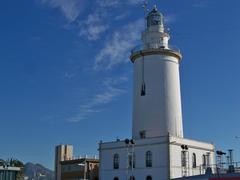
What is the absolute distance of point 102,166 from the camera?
5488 centimetres

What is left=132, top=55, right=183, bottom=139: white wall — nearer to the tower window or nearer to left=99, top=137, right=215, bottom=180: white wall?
the tower window

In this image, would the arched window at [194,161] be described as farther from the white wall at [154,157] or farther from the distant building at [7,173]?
the distant building at [7,173]

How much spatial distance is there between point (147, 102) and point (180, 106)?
4.23 metres

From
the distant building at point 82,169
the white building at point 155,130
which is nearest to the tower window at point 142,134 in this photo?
the white building at point 155,130

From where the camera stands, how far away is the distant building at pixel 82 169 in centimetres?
6519

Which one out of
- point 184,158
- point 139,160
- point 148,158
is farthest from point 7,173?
point 184,158

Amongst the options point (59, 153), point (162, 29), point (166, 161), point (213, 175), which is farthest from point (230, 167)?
point (59, 153)

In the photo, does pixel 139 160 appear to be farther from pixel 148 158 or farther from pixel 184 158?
pixel 184 158

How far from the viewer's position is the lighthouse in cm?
5297

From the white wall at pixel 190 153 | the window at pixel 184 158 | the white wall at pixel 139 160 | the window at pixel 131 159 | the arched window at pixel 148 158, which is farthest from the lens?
the window at pixel 131 159

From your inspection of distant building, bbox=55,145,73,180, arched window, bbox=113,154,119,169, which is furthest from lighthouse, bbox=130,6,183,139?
distant building, bbox=55,145,73,180

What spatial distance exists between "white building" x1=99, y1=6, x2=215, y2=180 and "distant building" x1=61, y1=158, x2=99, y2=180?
10632 millimetres

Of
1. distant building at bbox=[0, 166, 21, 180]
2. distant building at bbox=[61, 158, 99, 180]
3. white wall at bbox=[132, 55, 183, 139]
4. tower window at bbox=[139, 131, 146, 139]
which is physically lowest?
distant building at bbox=[0, 166, 21, 180]

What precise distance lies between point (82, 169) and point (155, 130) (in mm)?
17676
